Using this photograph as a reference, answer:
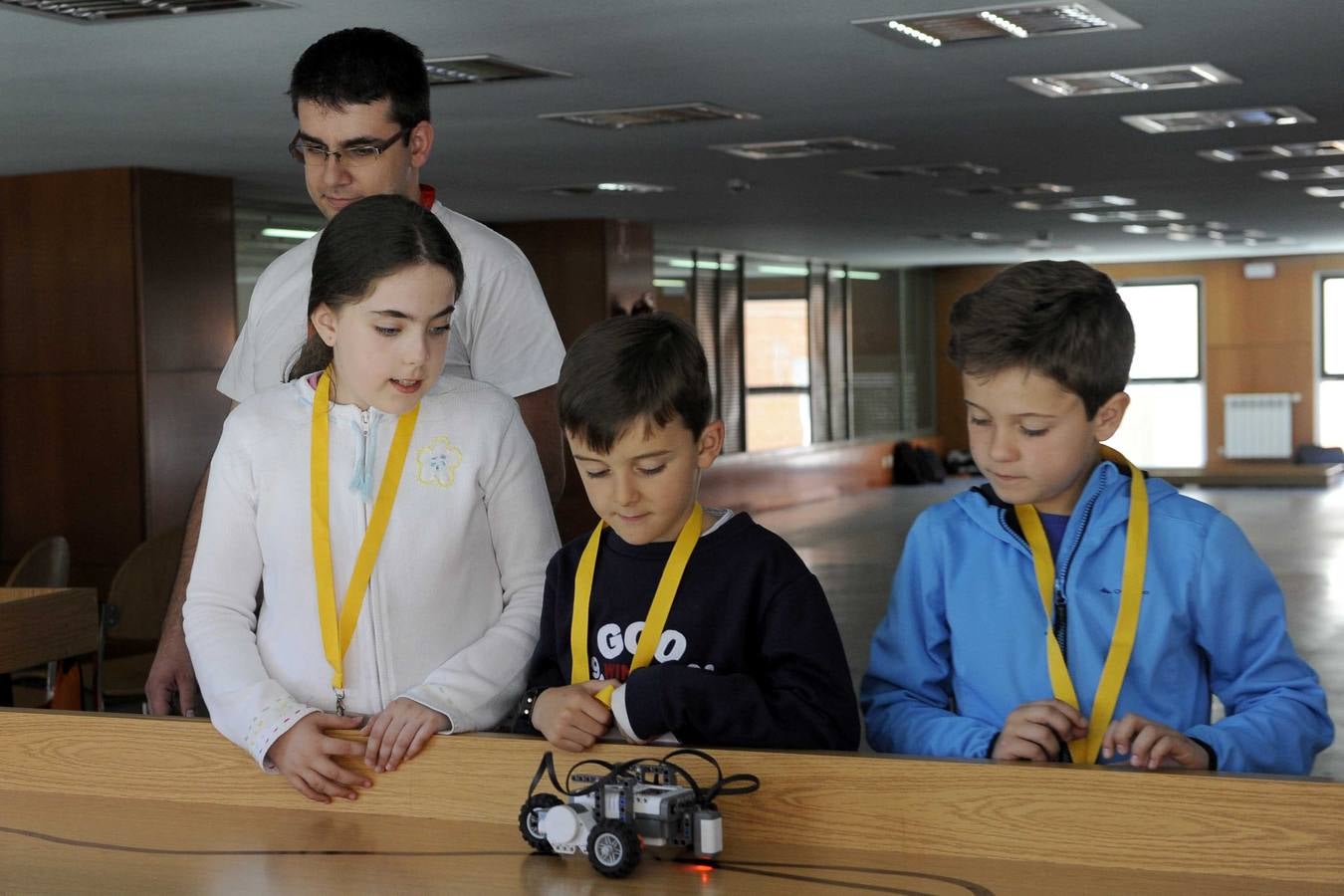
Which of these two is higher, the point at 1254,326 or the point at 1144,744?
the point at 1254,326

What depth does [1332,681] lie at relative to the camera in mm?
7789

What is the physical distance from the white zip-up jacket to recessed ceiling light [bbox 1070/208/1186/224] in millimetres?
12350

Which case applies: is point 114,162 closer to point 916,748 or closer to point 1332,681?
point 1332,681

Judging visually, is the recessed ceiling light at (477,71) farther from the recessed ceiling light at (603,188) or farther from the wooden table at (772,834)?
the wooden table at (772,834)

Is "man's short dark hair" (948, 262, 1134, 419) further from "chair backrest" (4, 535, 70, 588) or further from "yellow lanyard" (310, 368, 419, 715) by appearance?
"chair backrest" (4, 535, 70, 588)

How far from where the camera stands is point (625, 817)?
1.74 m

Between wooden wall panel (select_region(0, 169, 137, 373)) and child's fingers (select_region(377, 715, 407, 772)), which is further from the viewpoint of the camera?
wooden wall panel (select_region(0, 169, 137, 373))

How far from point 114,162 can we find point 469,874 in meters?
8.31

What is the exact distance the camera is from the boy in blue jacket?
6.86 ft

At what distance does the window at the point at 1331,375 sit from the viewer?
834 inches

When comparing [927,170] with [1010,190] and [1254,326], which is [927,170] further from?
[1254,326]

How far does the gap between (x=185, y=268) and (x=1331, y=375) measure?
653 inches

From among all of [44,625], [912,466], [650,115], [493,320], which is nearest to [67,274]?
[650,115]

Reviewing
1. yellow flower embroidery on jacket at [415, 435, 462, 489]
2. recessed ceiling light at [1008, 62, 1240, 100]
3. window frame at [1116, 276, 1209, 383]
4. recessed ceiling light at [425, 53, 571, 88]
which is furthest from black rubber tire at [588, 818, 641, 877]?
window frame at [1116, 276, 1209, 383]
